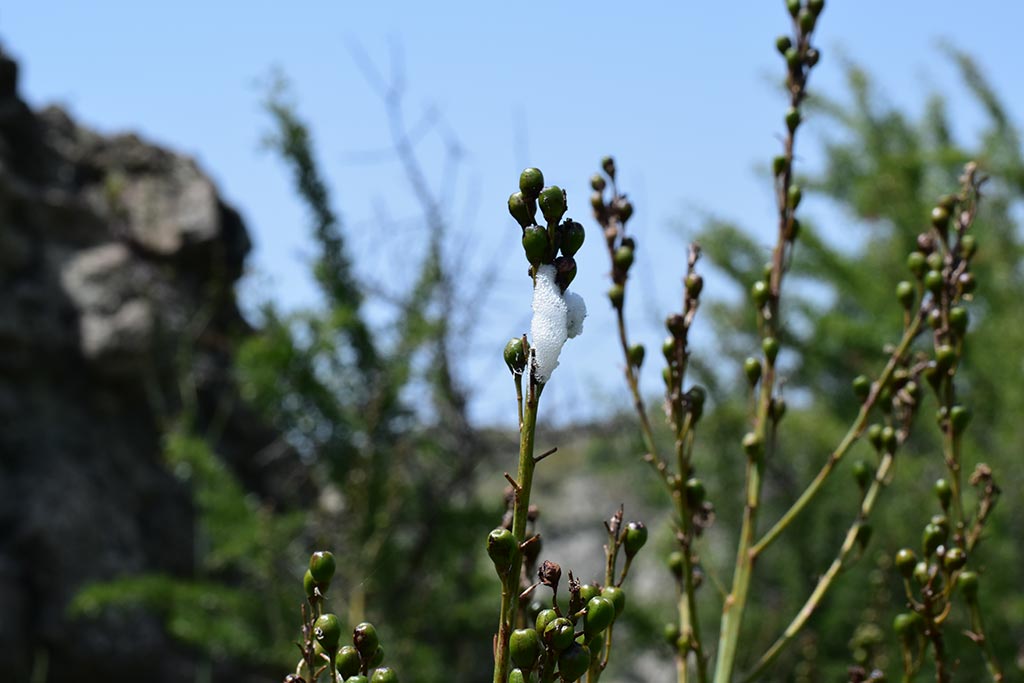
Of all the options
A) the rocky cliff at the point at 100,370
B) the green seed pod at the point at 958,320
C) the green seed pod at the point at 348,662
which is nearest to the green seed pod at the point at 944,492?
the green seed pod at the point at 958,320

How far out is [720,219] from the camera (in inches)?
319

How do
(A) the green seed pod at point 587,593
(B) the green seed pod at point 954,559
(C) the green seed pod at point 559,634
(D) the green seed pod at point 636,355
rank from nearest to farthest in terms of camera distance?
(C) the green seed pod at point 559,634 → (A) the green seed pod at point 587,593 → (B) the green seed pod at point 954,559 → (D) the green seed pod at point 636,355

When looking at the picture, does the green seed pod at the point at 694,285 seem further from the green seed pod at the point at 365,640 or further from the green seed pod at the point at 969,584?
the green seed pod at the point at 365,640

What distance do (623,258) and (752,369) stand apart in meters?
0.20

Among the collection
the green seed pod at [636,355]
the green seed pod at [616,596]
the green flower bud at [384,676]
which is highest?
the green seed pod at [636,355]

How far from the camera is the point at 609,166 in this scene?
4.43 feet

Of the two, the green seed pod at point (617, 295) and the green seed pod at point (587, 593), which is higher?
the green seed pod at point (617, 295)

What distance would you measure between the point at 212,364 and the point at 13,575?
4.67 feet

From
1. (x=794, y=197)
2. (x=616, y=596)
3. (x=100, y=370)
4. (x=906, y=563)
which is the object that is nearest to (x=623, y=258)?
(x=794, y=197)

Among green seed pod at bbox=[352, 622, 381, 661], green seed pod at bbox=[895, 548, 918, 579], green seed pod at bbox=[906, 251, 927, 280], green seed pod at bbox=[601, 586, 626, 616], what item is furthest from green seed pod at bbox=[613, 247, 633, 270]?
green seed pod at bbox=[352, 622, 381, 661]

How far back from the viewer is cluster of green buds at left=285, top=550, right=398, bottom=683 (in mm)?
775

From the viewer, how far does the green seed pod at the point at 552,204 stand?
2.37ft

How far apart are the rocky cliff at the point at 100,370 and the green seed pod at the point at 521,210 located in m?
4.58

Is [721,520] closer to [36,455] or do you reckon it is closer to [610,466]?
[610,466]
